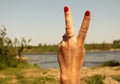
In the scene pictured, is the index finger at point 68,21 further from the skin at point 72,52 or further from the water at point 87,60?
the water at point 87,60

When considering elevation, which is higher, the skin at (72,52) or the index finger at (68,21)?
the index finger at (68,21)

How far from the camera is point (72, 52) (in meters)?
2.04

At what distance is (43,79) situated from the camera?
38.7ft

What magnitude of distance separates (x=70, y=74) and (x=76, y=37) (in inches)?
A: 9.6

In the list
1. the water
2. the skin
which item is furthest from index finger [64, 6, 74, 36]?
the water

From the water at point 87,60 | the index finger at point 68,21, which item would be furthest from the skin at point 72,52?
the water at point 87,60

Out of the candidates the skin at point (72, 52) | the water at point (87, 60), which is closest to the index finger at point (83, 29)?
the skin at point (72, 52)

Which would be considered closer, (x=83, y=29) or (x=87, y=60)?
(x=83, y=29)

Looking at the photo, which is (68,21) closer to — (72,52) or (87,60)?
(72,52)

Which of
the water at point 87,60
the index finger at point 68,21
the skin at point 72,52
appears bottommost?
the water at point 87,60

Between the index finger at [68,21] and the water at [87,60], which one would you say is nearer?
the index finger at [68,21]

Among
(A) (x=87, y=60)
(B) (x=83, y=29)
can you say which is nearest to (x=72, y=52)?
(B) (x=83, y=29)

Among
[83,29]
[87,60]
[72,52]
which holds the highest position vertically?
[83,29]

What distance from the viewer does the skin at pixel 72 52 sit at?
2002mm
